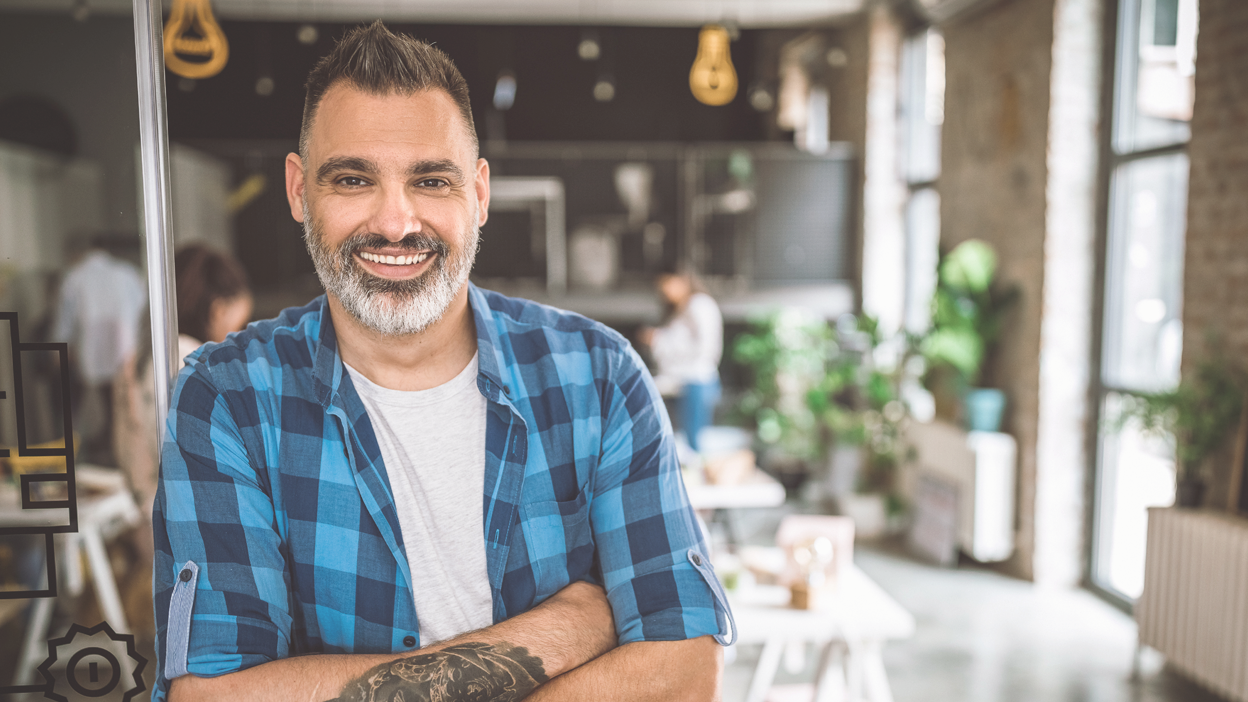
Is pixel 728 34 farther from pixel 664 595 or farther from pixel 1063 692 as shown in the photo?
pixel 664 595

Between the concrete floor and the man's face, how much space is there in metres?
2.75

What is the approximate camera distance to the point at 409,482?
46.8 inches

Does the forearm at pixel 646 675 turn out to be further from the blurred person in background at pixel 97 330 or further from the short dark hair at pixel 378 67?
the blurred person in background at pixel 97 330

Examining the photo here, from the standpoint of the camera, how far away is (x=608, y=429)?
1223 mm

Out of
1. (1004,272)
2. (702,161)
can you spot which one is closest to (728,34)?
(702,161)

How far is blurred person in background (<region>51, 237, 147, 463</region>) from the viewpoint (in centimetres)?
233

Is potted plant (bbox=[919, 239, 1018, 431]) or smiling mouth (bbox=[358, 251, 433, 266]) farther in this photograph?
potted plant (bbox=[919, 239, 1018, 431])

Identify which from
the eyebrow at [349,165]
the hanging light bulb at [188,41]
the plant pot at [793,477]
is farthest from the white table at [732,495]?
the eyebrow at [349,165]

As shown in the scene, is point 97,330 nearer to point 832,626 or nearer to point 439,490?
point 439,490

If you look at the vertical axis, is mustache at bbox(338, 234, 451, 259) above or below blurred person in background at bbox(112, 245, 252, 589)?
above

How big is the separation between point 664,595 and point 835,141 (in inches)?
274

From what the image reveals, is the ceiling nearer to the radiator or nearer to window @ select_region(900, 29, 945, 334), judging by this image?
window @ select_region(900, 29, 945, 334)

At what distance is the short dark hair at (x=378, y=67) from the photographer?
1.13m

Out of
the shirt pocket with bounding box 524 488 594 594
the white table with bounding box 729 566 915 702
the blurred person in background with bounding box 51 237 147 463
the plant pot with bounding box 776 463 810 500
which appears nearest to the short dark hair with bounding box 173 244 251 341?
the blurred person in background with bounding box 51 237 147 463
